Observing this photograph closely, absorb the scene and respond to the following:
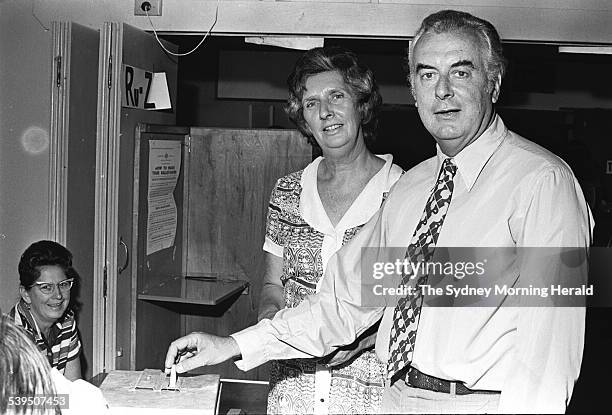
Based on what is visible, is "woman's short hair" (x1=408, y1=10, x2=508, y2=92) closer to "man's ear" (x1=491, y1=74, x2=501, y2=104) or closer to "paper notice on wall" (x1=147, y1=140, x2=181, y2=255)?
"man's ear" (x1=491, y1=74, x2=501, y2=104)

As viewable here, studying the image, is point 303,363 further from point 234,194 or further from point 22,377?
point 234,194

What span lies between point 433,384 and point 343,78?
3.50 feet

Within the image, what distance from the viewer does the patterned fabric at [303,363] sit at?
2.15 meters

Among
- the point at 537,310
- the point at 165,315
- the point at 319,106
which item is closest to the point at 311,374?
the point at 319,106

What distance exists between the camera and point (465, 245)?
1.55 m

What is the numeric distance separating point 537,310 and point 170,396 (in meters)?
0.79

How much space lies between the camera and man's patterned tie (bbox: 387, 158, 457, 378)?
5.35 ft

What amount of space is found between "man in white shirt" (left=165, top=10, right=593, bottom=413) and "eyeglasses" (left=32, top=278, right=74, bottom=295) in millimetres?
1140

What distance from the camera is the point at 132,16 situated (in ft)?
9.71

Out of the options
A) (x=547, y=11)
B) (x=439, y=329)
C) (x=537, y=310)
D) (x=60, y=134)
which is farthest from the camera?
(x=547, y=11)

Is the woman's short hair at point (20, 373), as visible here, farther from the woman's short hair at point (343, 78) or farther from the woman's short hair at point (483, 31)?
the woman's short hair at point (343, 78)

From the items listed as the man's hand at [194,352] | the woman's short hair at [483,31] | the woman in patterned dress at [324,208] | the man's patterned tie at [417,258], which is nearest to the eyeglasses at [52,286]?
the woman in patterned dress at [324,208]

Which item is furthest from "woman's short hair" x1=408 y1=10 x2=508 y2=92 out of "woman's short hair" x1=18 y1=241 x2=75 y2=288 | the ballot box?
"woman's short hair" x1=18 y1=241 x2=75 y2=288

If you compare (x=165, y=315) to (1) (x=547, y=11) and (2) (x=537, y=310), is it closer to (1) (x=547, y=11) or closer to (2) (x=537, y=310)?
(1) (x=547, y=11)
